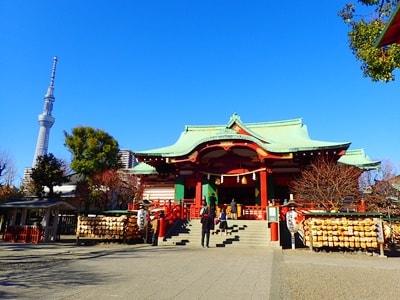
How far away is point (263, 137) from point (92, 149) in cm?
1688

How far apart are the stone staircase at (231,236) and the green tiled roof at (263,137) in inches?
202

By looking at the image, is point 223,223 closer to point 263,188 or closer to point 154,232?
point 154,232

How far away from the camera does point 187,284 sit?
6316 millimetres

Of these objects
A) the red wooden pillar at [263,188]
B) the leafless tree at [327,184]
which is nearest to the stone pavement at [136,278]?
the leafless tree at [327,184]

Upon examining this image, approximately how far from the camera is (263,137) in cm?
2209

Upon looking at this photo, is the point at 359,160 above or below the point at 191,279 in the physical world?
above

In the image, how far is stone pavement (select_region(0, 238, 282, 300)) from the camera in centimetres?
545

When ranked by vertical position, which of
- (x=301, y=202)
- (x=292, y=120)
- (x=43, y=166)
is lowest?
(x=301, y=202)

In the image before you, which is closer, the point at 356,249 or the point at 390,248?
the point at 356,249

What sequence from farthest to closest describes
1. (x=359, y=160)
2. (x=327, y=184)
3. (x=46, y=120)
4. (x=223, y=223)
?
(x=46, y=120), (x=359, y=160), (x=327, y=184), (x=223, y=223)

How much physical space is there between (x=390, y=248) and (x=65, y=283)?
15.6m

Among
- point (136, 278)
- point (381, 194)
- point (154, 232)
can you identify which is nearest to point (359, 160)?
point (381, 194)

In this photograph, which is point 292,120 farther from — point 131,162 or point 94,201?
point 131,162

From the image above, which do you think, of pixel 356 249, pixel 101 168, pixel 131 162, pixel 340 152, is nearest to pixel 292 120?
pixel 340 152
